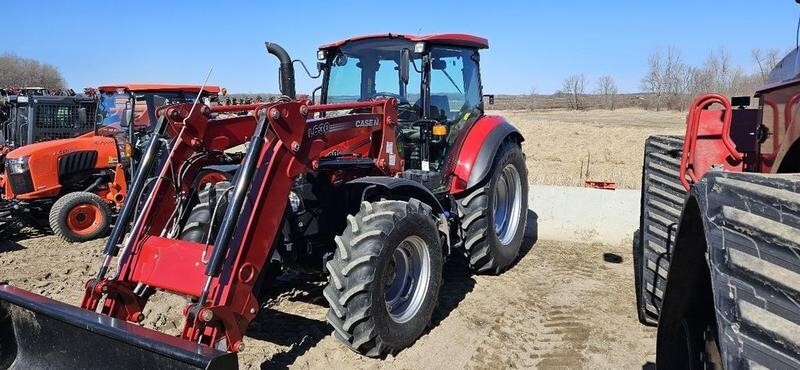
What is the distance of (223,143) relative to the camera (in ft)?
13.7

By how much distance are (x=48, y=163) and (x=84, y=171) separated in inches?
19.0

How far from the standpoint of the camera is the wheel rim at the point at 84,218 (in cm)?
773

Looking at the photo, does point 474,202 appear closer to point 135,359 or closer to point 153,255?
point 153,255

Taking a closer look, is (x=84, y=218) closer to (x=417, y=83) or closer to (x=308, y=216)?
(x=308, y=216)

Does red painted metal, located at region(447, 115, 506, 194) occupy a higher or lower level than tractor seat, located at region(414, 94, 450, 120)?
lower

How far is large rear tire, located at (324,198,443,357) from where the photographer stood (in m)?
3.57

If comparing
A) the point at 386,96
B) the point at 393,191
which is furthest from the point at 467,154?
the point at 393,191

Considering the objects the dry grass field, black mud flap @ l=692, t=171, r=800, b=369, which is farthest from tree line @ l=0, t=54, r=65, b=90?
black mud flap @ l=692, t=171, r=800, b=369

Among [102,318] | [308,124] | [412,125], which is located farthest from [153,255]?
[412,125]

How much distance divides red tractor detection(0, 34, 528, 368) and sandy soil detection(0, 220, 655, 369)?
248mm

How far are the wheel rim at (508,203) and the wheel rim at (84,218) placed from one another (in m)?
5.35

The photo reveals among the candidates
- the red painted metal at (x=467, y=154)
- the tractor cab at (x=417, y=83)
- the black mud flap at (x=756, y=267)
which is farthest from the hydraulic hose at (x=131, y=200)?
the black mud flap at (x=756, y=267)

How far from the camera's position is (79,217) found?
25.6ft

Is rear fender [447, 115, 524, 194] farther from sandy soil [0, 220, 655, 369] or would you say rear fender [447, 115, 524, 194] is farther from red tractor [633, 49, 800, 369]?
red tractor [633, 49, 800, 369]
